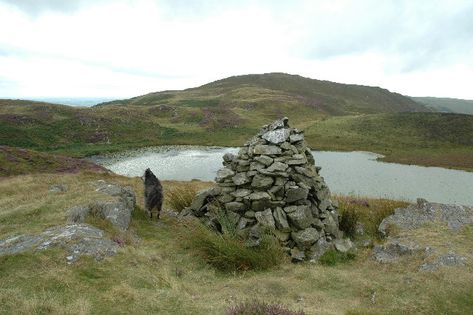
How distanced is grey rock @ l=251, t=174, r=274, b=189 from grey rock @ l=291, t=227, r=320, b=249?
223 cm

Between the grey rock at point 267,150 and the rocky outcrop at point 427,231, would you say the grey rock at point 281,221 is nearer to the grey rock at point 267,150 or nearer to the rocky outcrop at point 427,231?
the grey rock at point 267,150

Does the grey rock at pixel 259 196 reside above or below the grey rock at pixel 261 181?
below

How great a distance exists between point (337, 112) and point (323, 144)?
78363 mm

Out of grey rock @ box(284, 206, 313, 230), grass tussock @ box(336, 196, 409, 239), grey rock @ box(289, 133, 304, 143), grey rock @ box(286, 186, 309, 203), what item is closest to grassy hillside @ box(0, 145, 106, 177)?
grey rock @ box(289, 133, 304, 143)

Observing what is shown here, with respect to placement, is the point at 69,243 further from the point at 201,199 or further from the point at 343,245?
the point at 343,245

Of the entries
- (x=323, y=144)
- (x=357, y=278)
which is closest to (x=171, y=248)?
(x=357, y=278)

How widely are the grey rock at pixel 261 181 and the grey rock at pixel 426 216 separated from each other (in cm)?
646

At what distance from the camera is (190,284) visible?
11930 mm

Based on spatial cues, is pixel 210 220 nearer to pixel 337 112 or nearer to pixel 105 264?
pixel 105 264

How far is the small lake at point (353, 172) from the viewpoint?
40906 millimetres

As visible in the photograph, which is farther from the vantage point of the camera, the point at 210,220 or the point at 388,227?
the point at 388,227

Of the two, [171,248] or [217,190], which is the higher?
[217,190]

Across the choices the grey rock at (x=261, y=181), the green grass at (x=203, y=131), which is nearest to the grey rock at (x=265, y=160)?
the grey rock at (x=261, y=181)

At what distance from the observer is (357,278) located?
1262cm
